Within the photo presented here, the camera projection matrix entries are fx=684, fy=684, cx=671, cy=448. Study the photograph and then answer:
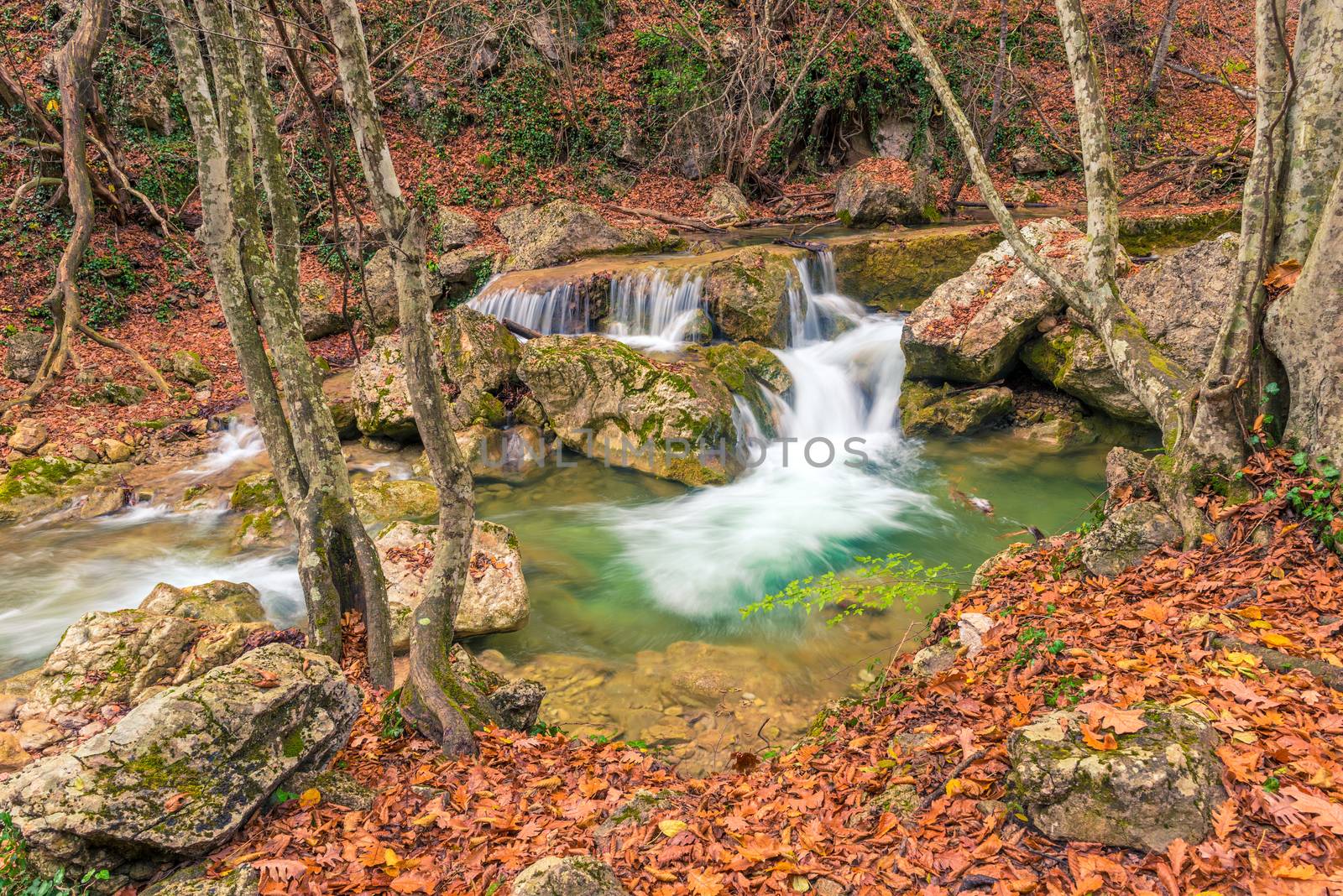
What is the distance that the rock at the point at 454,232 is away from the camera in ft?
52.1

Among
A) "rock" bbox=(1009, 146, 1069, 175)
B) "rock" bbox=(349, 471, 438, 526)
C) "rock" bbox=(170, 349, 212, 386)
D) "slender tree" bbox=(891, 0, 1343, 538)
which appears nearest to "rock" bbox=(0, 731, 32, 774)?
"rock" bbox=(349, 471, 438, 526)

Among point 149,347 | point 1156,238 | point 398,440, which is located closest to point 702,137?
point 1156,238

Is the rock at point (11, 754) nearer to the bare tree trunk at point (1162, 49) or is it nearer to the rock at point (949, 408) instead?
the rock at point (949, 408)

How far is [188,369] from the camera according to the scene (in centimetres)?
1224

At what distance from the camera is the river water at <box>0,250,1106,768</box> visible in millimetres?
5598

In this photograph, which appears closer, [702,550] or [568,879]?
[568,879]

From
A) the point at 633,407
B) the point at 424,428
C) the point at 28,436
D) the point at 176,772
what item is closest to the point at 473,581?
the point at 424,428

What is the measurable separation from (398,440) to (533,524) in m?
3.29

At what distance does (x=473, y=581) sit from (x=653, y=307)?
7.50 meters

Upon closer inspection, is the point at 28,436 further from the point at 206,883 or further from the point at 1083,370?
the point at 1083,370

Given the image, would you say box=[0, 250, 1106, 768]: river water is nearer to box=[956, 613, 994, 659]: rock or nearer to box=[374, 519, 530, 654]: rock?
box=[374, 519, 530, 654]: rock

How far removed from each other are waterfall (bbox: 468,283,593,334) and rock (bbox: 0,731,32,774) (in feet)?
30.9

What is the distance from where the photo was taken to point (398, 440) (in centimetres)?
1064

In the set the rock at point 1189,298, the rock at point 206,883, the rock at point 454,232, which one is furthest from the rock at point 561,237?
the rock at point 206,883
